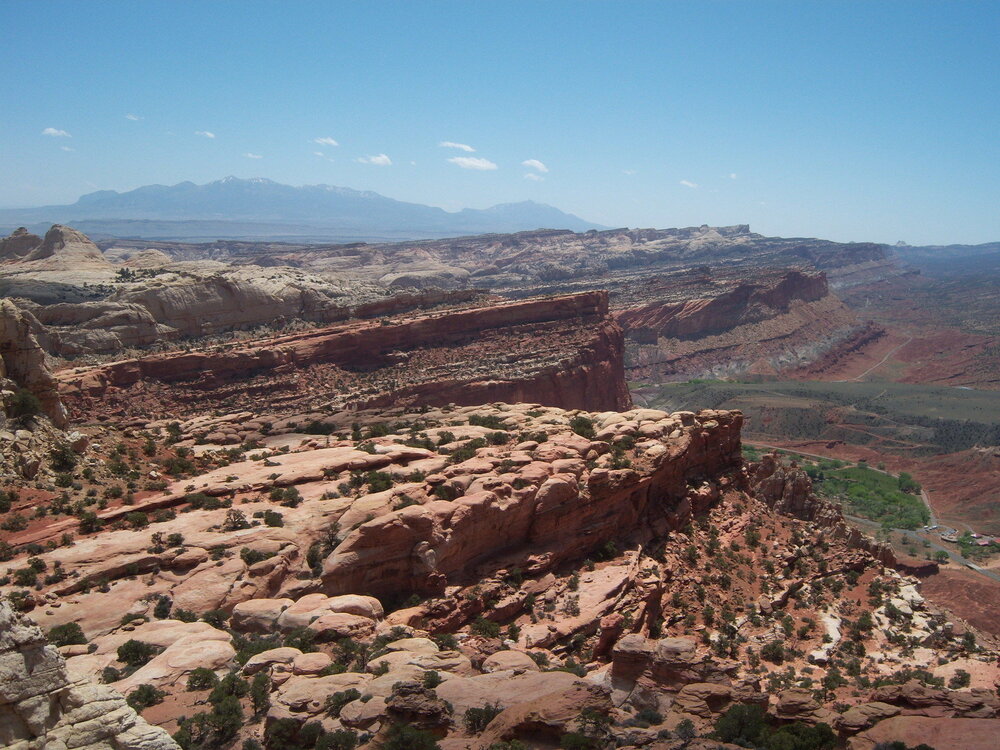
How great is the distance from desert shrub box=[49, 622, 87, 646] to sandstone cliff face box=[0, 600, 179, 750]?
23.2ft

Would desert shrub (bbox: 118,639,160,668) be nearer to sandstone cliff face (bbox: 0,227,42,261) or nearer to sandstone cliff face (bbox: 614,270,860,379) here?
sandstone cliff face (bbox: 0,227,42,261)

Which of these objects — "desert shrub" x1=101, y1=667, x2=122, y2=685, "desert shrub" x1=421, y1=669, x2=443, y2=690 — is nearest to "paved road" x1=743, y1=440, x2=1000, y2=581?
"desert shrub" x1=421, y1=669, x2=443, y2=690

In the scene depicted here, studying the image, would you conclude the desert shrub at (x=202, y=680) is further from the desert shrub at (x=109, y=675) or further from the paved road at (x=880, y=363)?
the paved road at (x=880, y=363)

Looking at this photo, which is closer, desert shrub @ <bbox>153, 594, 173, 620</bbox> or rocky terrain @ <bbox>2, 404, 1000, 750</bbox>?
rocky terrain @ <bbox>2, 404, 1000, 750</bbox>

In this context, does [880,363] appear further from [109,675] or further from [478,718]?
[109,675]

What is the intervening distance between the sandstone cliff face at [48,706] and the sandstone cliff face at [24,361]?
770 inches

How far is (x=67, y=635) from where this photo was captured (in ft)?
54.9

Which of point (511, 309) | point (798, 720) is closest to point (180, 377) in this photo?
point (511, 309)

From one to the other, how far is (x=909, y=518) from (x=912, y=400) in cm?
4526

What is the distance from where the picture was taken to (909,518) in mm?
59156

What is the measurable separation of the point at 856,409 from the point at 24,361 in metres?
91.5

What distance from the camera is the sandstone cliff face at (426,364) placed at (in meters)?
50.2

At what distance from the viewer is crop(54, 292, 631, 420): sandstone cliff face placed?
5022 cm

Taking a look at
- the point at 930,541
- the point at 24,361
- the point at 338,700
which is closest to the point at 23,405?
the point at 24,361
